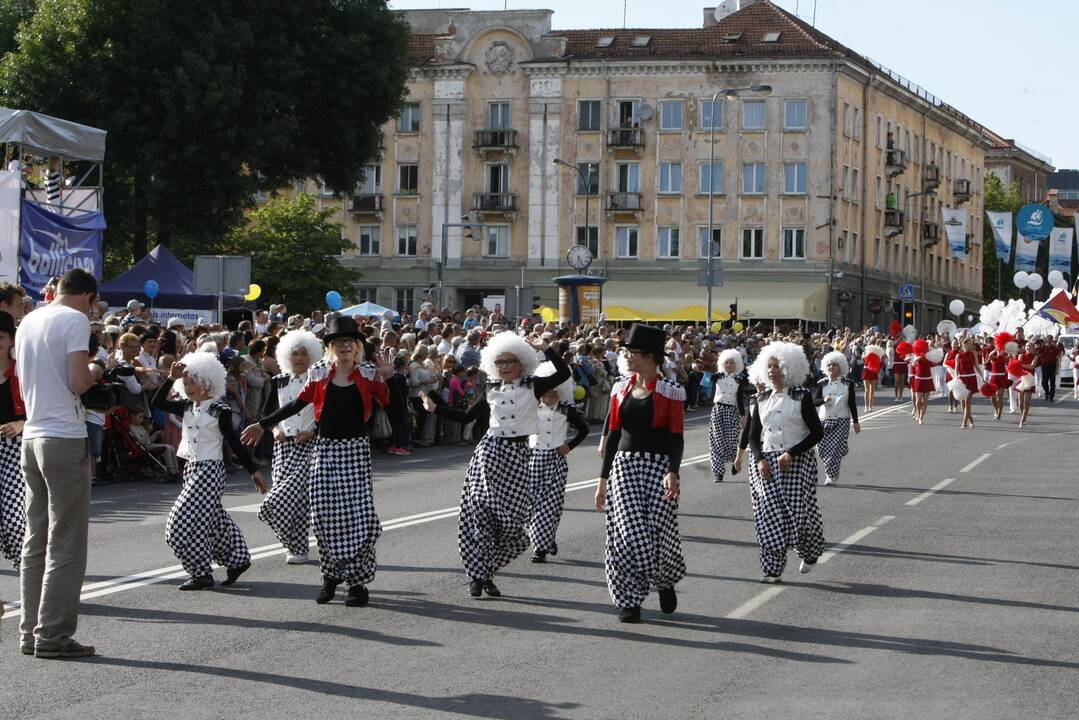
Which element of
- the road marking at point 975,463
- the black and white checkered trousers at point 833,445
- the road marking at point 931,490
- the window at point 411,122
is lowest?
the road marking at point 975,463

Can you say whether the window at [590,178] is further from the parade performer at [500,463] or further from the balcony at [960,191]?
the parade performer at [500,463]

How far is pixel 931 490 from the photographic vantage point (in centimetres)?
2038

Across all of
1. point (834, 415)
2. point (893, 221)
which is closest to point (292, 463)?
point (834, 415)

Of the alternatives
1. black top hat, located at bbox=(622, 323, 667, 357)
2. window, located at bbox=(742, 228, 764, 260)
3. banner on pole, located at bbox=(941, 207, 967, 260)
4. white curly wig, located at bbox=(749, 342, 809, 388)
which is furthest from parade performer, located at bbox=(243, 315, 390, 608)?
Answer: banner on pole, located at bbox=(941, 207, 967, 260)

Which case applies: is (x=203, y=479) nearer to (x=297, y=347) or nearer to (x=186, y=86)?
(x=297, y=347)

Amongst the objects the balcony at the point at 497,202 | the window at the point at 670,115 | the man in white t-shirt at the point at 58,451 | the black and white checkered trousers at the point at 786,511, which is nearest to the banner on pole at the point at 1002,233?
the window at the point at 670,115

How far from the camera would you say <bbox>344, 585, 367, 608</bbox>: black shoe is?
10711 millimetres

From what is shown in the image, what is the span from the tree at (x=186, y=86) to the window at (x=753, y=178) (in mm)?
33899

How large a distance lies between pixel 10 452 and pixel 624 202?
67.6m

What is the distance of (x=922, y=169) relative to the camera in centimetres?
9312

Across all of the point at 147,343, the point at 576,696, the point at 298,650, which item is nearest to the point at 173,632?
the point at 298,650

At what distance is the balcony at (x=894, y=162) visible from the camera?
8519 cm

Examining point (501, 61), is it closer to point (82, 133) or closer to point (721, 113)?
point (721, 113)

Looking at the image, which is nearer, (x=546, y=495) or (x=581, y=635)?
(x=581, y=635)
